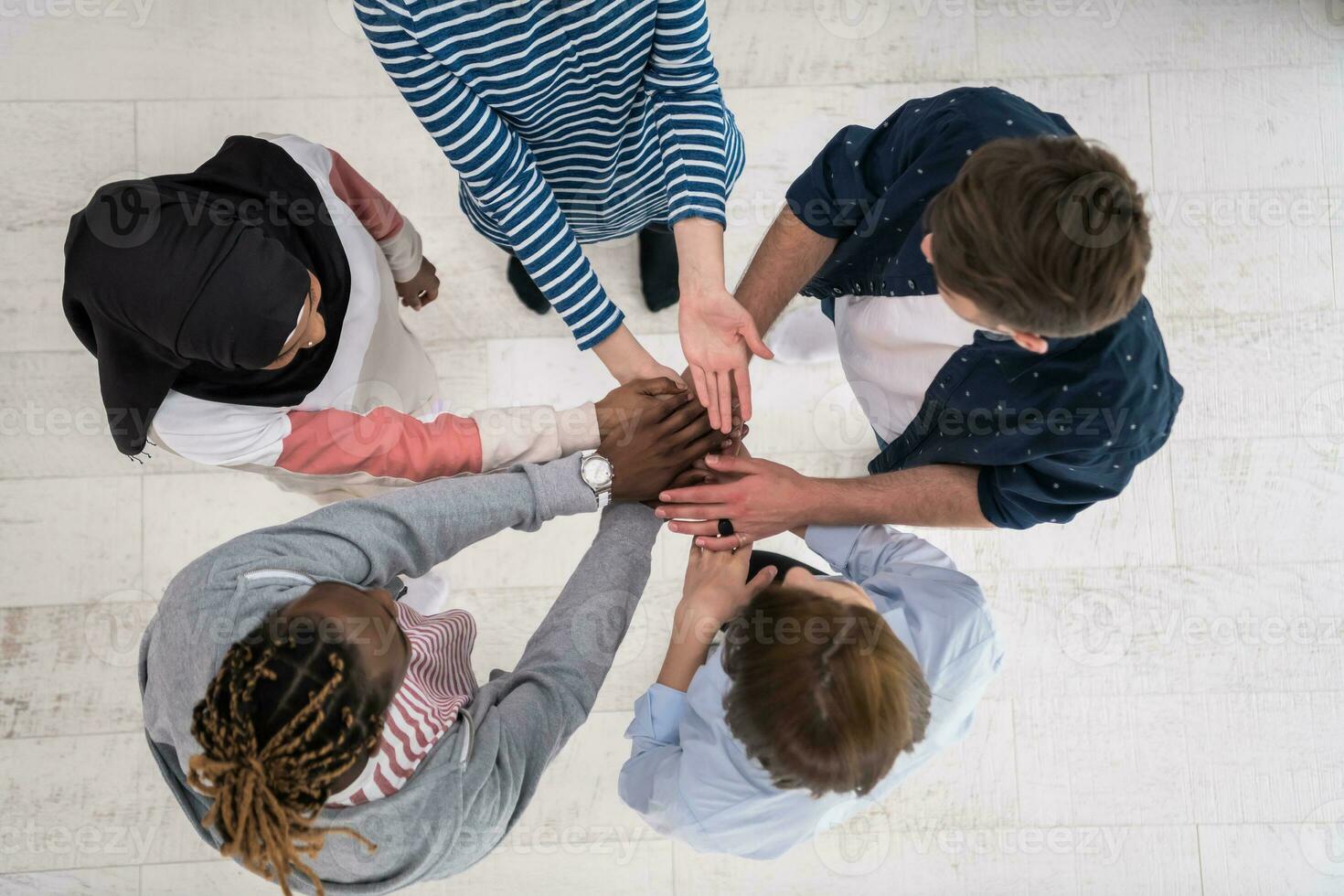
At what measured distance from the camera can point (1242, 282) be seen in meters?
2.26

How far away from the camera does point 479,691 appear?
1.38 metres

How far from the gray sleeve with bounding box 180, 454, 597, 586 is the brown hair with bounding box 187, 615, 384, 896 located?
0.15 m

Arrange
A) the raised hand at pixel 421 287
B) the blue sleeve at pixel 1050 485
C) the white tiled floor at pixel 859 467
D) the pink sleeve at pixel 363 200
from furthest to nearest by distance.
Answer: the white tiled floor at pixel 859 467 → the raised hand at pixel 421 287 → the pink sleeve at pixel 363 200 → the blue sleeve at pixel 1050 485

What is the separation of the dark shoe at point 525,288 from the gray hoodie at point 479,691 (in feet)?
2.81

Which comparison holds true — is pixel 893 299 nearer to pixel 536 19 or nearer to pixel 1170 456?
pixel 536 19

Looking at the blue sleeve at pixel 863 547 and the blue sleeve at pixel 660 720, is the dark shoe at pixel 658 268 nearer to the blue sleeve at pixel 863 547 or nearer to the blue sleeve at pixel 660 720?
the blue sleeve at pixel 863 547

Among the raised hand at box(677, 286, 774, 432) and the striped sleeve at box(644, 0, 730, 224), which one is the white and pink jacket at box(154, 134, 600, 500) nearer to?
the raised hand at box(677, 286, 774, 432)

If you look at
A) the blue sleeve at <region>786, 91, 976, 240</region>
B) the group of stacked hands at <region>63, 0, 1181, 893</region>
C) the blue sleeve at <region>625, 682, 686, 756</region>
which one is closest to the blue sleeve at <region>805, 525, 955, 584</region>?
the group of stacked hands at <region>63, 0, 1181, 893</region>

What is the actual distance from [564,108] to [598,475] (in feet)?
1.91

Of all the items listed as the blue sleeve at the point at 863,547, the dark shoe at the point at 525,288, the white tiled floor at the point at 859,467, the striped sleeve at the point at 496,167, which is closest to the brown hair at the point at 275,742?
the striped sleeve at the point at 496,167

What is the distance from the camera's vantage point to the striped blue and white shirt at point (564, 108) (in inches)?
46.3

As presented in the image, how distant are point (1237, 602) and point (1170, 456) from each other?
1.33 feet

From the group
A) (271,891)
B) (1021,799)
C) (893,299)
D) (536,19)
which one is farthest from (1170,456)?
(271,891)

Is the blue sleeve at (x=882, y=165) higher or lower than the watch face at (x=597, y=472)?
higher
